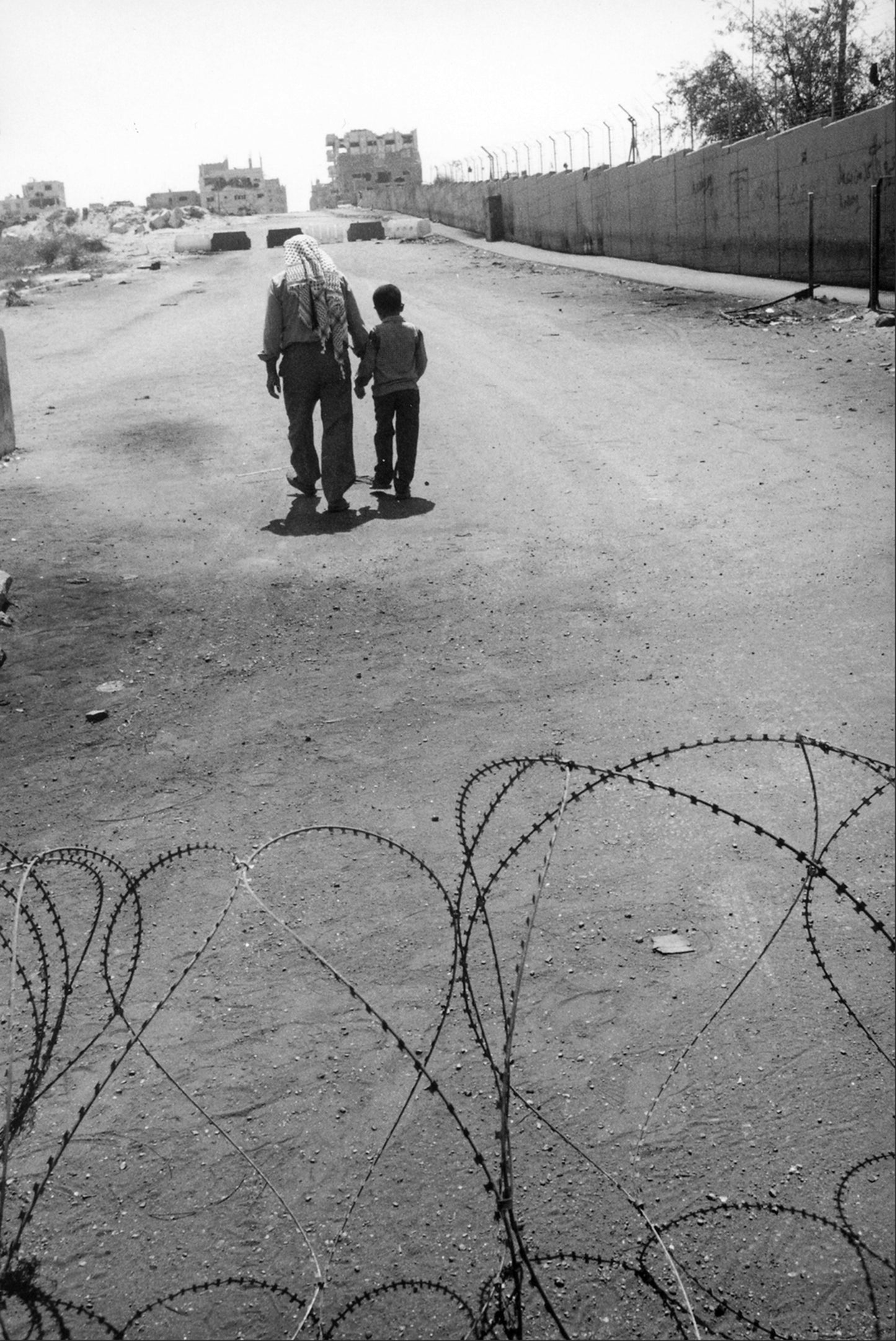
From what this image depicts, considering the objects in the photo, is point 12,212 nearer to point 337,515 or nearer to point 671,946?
point 337,515

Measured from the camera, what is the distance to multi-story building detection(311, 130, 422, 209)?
96188 millimetres

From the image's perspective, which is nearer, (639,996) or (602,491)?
(639,996)

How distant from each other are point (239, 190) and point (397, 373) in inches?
4695

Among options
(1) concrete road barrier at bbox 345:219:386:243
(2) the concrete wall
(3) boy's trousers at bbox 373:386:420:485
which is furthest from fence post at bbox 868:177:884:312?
(1) concrete road barrier at bbox 345:219:386:243

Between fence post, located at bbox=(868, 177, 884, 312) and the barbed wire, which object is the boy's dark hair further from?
fence post, located at bbox=(868, 177, 884, 312)

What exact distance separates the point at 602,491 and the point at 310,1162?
6.20m

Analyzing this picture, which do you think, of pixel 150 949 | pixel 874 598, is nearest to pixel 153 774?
pixel 150 949

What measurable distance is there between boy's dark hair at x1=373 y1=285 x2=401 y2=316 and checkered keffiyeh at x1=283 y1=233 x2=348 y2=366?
1.24 feet

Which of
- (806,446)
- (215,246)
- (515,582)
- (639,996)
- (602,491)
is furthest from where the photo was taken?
(215,246)

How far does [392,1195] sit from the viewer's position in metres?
2.87

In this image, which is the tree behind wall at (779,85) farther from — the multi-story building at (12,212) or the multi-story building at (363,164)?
the multi-story building at (363,164)

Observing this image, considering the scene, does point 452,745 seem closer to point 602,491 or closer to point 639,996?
point 639,996

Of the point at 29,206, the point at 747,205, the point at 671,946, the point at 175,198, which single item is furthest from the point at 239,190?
the point at 671,946

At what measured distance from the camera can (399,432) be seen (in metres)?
8.53
